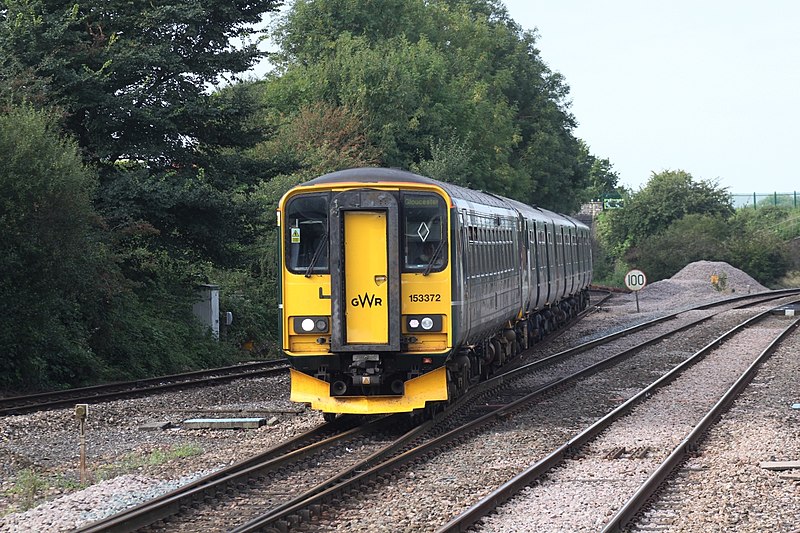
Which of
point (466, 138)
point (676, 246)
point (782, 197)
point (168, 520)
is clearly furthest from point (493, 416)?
point (782, 197)

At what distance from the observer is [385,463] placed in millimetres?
10844

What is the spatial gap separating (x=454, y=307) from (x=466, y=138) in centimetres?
4171

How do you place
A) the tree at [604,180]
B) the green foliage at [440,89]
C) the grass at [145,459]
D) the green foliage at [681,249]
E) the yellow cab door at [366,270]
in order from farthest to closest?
the tree at [604,180] → the green foliage at [681,249] → the green foliage at [440,89] → the yellow cab door at [366,270] → the grass at [145,459]

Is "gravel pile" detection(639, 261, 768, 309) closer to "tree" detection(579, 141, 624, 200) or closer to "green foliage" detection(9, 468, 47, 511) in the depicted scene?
"green foliage" detection(9, 468, 47, 511)

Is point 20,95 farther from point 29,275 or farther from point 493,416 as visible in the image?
point 493,416

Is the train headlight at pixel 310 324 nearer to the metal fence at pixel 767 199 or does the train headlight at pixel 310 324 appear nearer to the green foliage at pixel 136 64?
the green foliage at pixel 136 64

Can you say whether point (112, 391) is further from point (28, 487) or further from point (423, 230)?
point (28, 487)

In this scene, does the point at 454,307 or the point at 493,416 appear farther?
the point at 493,416

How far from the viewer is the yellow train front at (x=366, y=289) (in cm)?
1305

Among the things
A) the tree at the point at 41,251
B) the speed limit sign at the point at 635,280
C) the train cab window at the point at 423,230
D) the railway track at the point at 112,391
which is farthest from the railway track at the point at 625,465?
the speed limit sign at the point at 635,280

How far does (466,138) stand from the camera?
54.4 metres

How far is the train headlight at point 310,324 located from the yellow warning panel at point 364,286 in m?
0.27

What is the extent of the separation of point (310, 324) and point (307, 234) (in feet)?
3.45

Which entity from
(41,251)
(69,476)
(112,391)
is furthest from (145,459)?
(41,251)
